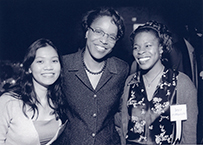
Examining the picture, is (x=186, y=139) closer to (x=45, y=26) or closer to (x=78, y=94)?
(x=78, y=94)

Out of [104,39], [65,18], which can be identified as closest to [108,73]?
[104,39]

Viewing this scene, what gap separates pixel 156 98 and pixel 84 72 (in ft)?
2.13

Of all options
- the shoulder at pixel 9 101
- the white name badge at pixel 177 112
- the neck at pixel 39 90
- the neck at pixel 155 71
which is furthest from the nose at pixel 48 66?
the white name badge at pixel 177 112

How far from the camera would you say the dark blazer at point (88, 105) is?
1.89m

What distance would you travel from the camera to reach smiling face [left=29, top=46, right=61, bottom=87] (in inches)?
73.2

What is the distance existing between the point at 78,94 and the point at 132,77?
540 millimetres

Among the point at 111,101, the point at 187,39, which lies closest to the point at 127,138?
the point at 111,101

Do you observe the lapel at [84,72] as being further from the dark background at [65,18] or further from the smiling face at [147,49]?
the dark background at [65,18]

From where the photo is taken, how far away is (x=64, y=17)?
315 centimetres

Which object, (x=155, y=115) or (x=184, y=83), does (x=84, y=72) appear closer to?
(x=155, y=115)

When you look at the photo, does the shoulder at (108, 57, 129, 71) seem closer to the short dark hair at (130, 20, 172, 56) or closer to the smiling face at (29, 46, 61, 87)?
the short dark hair at (130, 20, 172, 56)

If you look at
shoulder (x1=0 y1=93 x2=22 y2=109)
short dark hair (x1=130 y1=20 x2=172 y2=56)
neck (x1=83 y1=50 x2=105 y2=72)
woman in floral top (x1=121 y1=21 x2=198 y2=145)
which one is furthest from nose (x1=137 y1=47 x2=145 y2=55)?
shoulder (x1=0 y1=93 x2=22 y2=109)

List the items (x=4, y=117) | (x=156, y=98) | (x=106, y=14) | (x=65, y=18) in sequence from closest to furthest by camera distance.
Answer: (x=4, y=117), (x=156, y=98), (x=106, y=14), (x=65, y=18)

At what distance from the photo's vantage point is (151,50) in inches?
72.8
